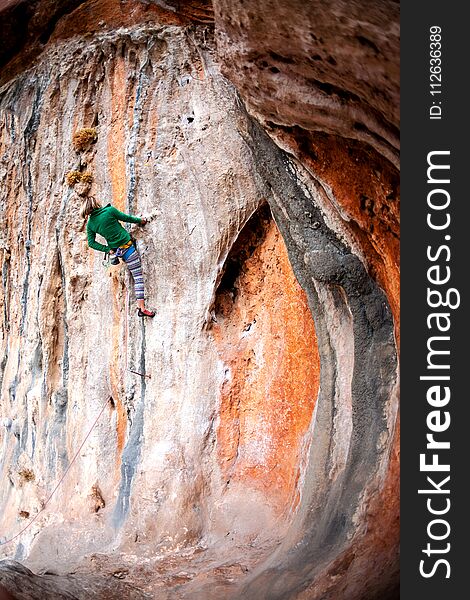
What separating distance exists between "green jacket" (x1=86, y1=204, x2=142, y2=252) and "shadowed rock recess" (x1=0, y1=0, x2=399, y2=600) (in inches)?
11.6

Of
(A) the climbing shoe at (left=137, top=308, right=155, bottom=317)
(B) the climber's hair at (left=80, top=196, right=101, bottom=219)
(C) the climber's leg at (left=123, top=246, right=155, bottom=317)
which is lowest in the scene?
(A) the climbing shoe at (left=137, top=308, right=155, bottom=317)

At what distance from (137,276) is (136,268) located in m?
0.10

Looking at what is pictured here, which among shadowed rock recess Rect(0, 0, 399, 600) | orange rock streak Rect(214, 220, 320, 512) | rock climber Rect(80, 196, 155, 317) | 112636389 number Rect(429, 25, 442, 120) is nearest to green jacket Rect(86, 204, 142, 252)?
rock climber Rect(80, 196, 155, 317)

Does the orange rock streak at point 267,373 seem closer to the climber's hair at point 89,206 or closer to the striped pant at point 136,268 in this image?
the striped pant at point 136,268

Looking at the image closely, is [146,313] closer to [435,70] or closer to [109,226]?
[109,226]

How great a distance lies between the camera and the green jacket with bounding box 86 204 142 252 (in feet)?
23.3

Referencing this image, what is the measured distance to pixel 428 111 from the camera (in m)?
3.59

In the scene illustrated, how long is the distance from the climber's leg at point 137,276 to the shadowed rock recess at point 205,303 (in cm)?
14

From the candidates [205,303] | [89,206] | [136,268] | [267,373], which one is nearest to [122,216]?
[89,206]

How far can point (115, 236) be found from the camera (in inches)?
285

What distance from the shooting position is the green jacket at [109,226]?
709cm

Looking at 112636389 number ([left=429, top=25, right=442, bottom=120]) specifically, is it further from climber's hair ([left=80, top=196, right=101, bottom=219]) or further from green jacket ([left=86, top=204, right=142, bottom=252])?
climber's hair ([left=80, top=196, right=101, bottom=219])

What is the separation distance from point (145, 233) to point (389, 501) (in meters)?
4.25

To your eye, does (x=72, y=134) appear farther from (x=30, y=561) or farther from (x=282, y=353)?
(x=30, y=561)
